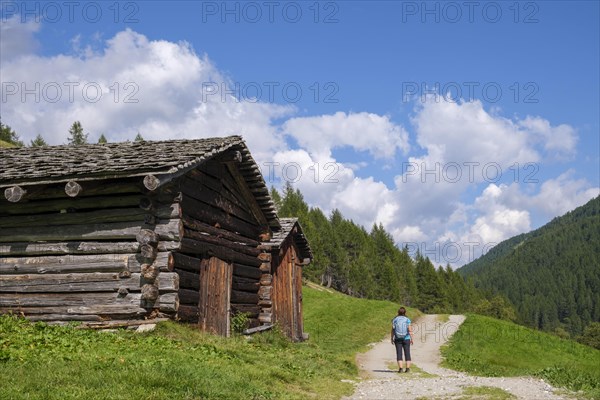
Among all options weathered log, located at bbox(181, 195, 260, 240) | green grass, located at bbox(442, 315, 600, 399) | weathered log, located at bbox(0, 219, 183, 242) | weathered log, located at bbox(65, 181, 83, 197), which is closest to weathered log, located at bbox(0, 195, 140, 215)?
weathered log, located at bbox(0, 219, 183, 242)

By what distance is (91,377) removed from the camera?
7.89 m

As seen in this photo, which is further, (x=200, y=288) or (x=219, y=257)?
(x=219, y=257)

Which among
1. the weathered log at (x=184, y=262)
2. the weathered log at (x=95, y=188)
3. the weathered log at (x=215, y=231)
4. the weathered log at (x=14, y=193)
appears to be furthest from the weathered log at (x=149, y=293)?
the weathered log at (x=14, y=193)

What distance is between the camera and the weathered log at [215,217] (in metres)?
15.1

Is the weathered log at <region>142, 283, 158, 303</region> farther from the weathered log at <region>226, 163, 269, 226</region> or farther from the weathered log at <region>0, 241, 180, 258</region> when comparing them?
the weathered log at <region>226, 163, 269, 226</region>

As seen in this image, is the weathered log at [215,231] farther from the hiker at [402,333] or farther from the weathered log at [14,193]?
the hiker at [402,333]

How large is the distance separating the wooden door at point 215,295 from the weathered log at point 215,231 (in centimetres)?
86

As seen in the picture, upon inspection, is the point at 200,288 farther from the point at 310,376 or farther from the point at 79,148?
the point at 79,148

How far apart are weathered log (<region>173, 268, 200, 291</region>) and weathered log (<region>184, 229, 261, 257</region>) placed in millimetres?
1009

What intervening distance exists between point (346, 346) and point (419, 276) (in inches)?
3465

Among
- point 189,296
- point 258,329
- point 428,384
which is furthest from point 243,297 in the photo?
point 428,384

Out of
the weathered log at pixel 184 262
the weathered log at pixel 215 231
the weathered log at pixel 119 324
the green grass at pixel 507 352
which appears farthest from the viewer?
the green grass at pixel 507 352

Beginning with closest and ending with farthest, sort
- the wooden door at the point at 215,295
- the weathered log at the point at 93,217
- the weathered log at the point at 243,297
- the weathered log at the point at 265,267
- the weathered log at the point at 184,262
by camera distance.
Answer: the weathered log at the point at 93,217, the weathered log at the point at 184,262, the wooden door at the point at 215,295, the weathered log at the point at 243,297, the weathered log at the point at 265,267

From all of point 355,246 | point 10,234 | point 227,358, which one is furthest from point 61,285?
point 355,246
